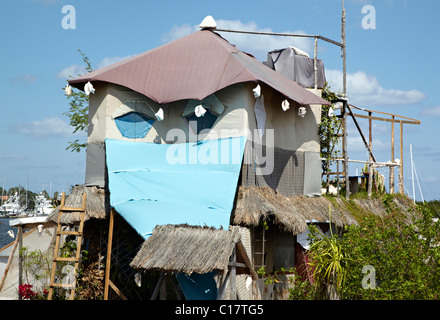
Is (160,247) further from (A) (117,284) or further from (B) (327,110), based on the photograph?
(B) (327,110)

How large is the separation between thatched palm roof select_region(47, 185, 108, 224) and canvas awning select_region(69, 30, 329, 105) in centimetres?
310

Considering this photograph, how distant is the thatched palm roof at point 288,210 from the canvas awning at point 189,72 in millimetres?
2895

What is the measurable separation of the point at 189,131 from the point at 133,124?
5.54ft

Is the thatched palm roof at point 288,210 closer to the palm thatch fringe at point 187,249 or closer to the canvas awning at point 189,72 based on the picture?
the palm thatch fringe at point 187,249

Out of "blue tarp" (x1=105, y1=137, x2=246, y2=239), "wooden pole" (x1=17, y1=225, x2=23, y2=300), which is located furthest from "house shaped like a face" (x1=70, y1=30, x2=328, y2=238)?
"wooden pole" (x1=17, y1=225, x2=23, y2=300)

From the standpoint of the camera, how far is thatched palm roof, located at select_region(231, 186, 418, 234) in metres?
15.2

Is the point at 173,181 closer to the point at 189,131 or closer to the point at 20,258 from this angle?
the point at 189,131

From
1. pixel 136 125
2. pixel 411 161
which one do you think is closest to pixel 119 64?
pixel 136 125

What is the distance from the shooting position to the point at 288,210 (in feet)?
53.5

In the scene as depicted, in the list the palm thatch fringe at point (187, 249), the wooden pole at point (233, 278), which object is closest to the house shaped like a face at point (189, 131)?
the palm thatch fringe at point (187, 249)

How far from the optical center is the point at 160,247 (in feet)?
45.3

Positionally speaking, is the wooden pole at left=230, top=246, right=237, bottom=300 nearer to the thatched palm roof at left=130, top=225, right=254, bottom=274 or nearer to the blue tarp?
the thatched palm roof at left=130, top=225, right=254, bottom=274
